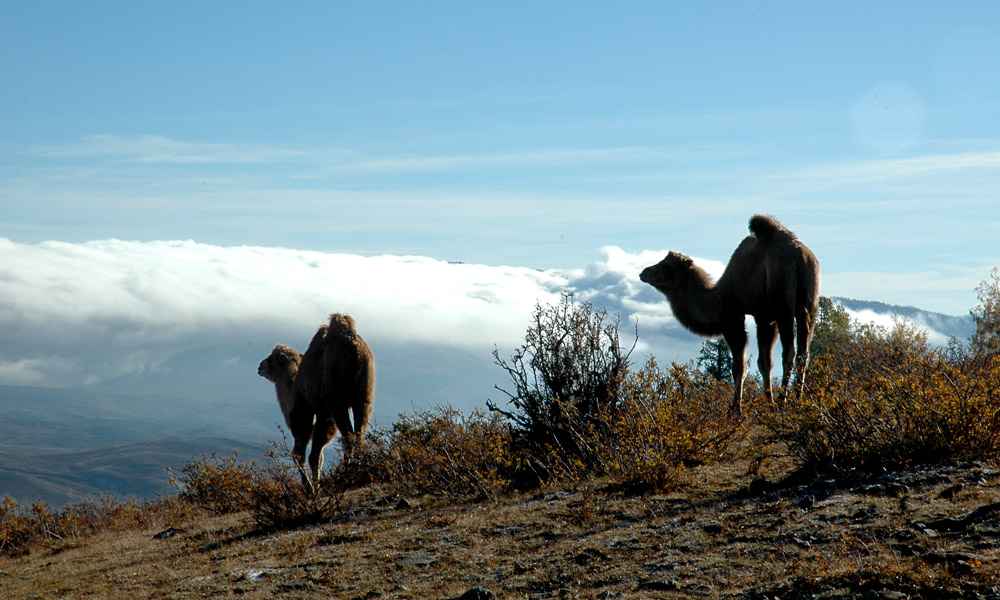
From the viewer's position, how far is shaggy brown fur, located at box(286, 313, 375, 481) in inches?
587

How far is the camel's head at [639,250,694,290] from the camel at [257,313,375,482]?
5.24 m

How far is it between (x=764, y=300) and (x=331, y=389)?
23.4 feet

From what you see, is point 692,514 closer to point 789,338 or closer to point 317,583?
point 317,583

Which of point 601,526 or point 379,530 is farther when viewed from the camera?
point 379,530

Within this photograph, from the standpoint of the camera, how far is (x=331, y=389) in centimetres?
1493

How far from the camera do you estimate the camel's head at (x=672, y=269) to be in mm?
15781

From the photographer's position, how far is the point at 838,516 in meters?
6.59

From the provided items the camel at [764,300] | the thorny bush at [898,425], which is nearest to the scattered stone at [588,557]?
the thorny bush at [898,425]

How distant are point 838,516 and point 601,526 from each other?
2.05 m

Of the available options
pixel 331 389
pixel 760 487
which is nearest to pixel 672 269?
pixel 331 389

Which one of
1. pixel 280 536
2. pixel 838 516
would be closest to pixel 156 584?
pixel 280 536

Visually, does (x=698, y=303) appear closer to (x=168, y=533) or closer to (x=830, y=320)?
(x=168, y=533)

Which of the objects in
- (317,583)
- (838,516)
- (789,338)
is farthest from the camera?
(789,338)

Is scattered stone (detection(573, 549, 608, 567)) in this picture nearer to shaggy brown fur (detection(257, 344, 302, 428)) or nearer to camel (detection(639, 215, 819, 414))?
camel (detection(639, 215, 819, 414))
